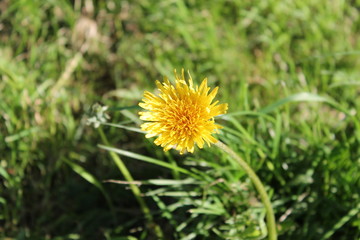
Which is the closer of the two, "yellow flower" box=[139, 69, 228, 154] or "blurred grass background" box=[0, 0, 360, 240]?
"yellow flower" box=[139, 69, 228, 154]

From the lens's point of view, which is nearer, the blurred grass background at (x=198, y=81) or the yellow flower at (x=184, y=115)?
the yellow flower at (x=184, y=115)

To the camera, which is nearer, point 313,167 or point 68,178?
point 313,167

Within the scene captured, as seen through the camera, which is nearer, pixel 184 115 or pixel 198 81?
pixel 184 115

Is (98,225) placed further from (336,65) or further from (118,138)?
(336,65)

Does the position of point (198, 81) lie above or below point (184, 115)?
above

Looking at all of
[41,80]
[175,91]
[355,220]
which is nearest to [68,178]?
[41,80]
